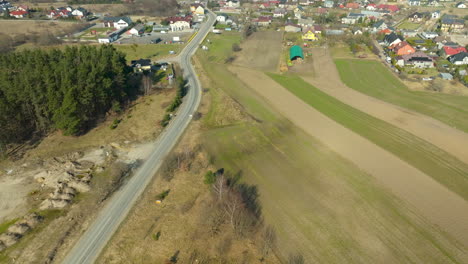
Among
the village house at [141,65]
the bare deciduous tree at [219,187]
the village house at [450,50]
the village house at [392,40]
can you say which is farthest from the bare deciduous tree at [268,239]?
the village house at [392,40]

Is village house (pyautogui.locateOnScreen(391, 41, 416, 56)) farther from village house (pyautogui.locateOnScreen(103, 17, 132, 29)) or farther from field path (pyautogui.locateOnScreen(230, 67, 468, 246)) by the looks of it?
village house (pyautogui.locateOnScreen(103, 17, 132, 29))

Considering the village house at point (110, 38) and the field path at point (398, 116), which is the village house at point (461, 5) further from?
the village house at point (110, 38)

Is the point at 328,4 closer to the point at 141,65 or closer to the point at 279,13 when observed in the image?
the point at 279,13

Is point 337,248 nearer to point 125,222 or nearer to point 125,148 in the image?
point 125,222

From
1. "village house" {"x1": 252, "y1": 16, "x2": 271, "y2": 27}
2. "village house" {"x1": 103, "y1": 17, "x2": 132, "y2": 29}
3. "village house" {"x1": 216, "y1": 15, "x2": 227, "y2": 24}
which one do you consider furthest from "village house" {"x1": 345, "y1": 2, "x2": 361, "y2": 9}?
"village house" {"x1": 103, "y1": 17, "x2": 132, "y2": 29}

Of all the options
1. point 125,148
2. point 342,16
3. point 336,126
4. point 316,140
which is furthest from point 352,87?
point 342,16

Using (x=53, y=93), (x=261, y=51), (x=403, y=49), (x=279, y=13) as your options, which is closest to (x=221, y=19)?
(x=279, y=13)

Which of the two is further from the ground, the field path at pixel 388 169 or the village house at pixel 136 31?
the village house at pixel 136 31
